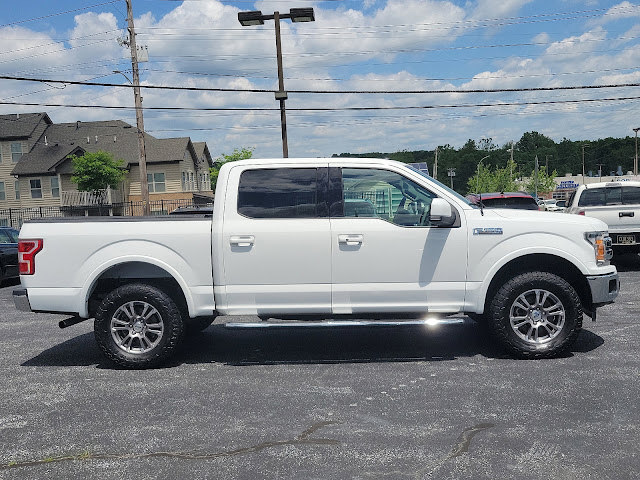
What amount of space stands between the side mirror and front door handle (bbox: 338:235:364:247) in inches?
28.5

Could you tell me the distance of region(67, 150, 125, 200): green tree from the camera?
3919 cm

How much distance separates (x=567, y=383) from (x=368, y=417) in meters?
1.94

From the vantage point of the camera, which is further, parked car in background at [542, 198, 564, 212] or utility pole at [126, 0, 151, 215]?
parked car in background at [542, 198, 564, 212]

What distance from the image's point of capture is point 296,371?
19.5 feet

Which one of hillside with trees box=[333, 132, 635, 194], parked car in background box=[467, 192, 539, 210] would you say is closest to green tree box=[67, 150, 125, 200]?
parked car in background box=[467, 192, 539, 210]

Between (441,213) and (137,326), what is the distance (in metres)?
3.28

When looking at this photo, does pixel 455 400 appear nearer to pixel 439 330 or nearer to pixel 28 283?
pixel 439 330

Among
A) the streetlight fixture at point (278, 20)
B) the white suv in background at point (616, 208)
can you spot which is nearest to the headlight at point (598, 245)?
the white suv in background at point (616, 208)

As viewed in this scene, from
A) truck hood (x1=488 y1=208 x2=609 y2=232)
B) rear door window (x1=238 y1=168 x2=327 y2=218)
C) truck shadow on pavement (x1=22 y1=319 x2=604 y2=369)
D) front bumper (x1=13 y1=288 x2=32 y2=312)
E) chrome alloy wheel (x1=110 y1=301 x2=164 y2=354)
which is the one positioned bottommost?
truck shadow on pavement (x1=22 y1=319 x2=604 y2=369)

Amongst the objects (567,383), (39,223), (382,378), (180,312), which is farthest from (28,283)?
(567,383)

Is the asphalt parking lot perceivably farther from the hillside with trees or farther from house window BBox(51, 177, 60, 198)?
the hillside with trees

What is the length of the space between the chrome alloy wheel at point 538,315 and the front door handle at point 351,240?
1677mm

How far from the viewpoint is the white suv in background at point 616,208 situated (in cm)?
1202

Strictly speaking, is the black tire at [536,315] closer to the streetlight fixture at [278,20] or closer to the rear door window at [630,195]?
the rear door window at [630,195]
